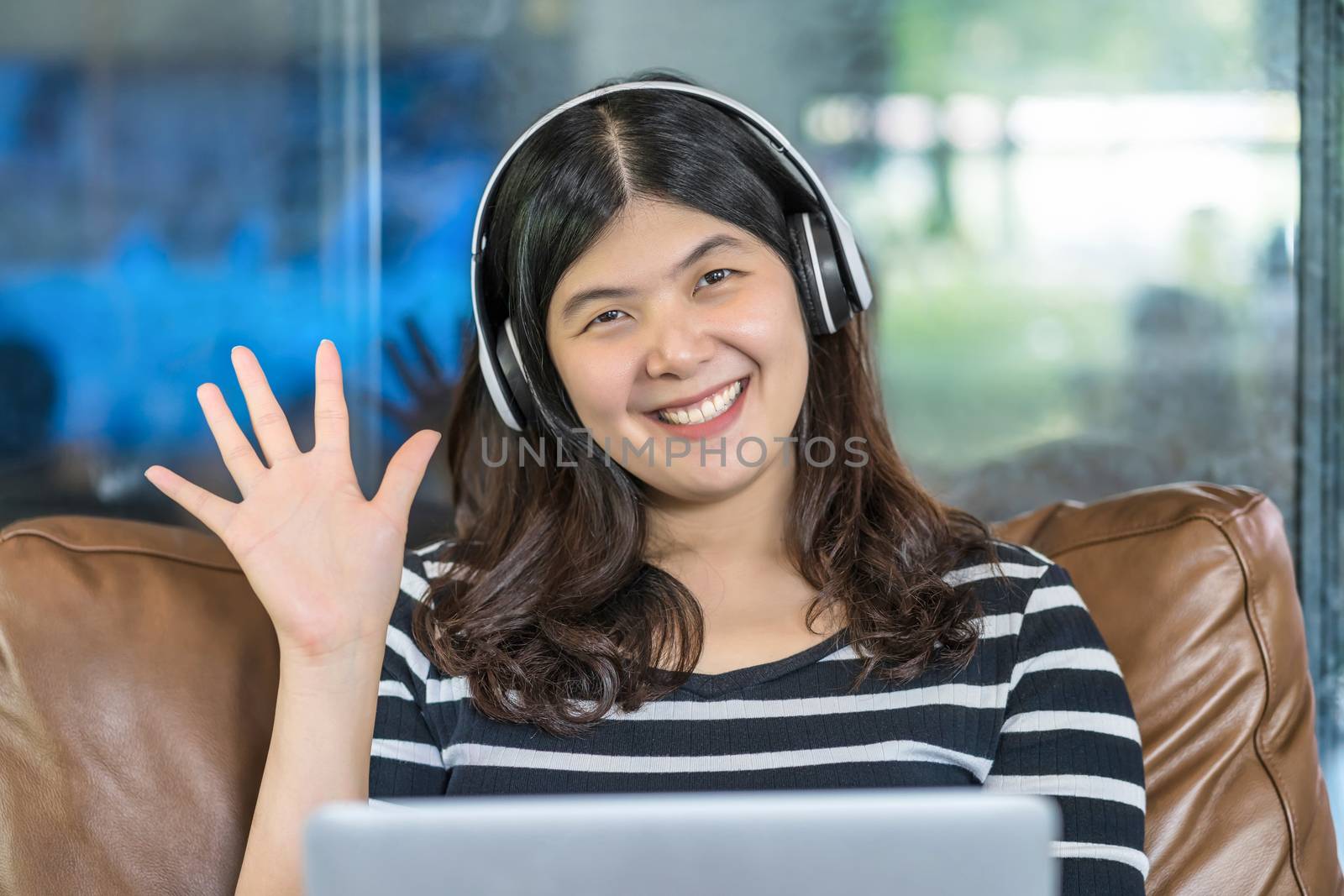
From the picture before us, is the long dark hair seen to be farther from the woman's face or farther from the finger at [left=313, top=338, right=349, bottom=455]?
the finger at [left=313, top=338, right=349, bottom=455]

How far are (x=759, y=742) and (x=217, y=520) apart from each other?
0.53 meters

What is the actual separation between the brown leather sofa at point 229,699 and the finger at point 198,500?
0.32 metres

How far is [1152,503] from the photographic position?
56.1 inches

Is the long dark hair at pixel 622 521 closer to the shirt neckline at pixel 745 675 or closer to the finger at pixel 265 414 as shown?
the shirt neckline at pixel 745 675

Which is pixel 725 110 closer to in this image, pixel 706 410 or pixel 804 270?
pixel 804 270

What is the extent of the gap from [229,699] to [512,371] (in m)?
0.45

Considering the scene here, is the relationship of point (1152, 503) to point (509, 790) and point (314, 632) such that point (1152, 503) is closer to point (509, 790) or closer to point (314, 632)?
point (509, 790)

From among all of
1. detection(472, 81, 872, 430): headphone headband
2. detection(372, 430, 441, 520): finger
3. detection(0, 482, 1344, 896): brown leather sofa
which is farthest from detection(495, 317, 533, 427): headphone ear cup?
detection(0, 482, 1344, 896): brown leather sofa

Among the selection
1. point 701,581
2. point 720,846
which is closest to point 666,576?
point 701,581

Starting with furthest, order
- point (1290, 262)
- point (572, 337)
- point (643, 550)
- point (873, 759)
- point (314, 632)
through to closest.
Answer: point (1290, 262) → point (643, 550) → point (572, 337) → point (873, 759) → point (314, 632)

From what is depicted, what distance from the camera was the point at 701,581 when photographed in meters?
1.33

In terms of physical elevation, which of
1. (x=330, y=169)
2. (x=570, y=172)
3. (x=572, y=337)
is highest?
(x=330, y=169)

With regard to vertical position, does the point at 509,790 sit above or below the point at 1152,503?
below

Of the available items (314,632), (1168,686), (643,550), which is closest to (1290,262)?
(1168,686)
